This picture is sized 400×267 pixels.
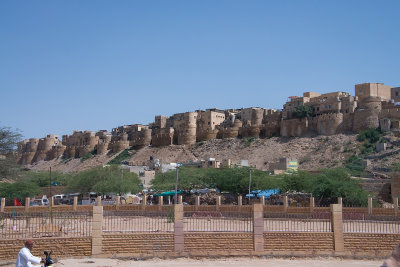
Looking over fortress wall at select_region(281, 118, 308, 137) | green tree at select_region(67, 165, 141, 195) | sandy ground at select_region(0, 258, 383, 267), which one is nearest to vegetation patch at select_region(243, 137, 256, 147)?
fortress wall at select_region(281, 118, 308, 137)

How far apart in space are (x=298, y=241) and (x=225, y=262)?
7.99 feet

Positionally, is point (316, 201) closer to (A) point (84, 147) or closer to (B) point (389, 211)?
(B) point (389, 211)

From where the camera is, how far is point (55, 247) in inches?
545

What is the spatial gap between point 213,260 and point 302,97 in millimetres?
49962

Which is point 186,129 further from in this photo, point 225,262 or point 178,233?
Answer: point 225,262

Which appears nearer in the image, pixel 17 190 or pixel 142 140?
pixel 17 190

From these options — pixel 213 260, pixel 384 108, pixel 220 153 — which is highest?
pixel 384 108

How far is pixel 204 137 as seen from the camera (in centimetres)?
6725

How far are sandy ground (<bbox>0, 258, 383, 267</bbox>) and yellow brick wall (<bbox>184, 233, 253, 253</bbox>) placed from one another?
393 mm

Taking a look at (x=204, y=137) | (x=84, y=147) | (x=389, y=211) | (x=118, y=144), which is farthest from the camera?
(x=84, y=147)

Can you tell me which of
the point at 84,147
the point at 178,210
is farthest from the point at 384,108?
the point at 84,147

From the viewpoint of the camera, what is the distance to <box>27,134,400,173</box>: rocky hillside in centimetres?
4625

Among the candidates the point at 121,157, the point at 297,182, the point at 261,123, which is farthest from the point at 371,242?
the point at 121,157

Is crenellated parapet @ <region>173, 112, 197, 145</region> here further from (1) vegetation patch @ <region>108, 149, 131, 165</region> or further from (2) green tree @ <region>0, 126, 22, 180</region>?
(2) green tree @ <region>0, 126, 22, 180</region>
